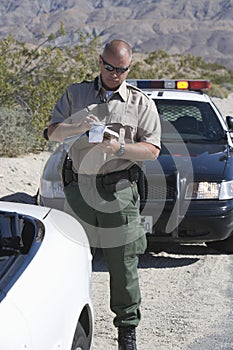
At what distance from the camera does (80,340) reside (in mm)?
3525

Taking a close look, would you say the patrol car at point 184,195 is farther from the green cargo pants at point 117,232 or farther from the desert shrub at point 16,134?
the desert shrub at point 16,134

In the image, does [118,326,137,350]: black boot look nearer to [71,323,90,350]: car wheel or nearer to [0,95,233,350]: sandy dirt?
[0,95,233,350]: sandy dirt

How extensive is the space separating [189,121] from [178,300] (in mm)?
2696

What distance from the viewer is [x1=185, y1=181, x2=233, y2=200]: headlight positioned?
21.7 ft

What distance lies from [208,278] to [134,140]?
2556mm

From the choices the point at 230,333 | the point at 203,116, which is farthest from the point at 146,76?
the point at 230,333

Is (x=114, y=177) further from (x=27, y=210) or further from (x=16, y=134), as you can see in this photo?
(x=16, y=134)

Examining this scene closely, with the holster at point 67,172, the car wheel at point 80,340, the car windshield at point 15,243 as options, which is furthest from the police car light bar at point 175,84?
the car wheel at point 80,340

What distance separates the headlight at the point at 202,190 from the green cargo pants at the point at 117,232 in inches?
87.9

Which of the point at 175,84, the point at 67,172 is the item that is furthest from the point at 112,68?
the point at 175,84

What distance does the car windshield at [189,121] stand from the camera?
310 inches

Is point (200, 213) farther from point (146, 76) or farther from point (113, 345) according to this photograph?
point (146, 76)

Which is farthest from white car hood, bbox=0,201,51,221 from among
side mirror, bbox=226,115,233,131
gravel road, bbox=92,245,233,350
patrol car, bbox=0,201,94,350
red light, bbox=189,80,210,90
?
red light, bbox=189,80,210,90

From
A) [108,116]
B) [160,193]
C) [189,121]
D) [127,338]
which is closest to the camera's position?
[108,116]
